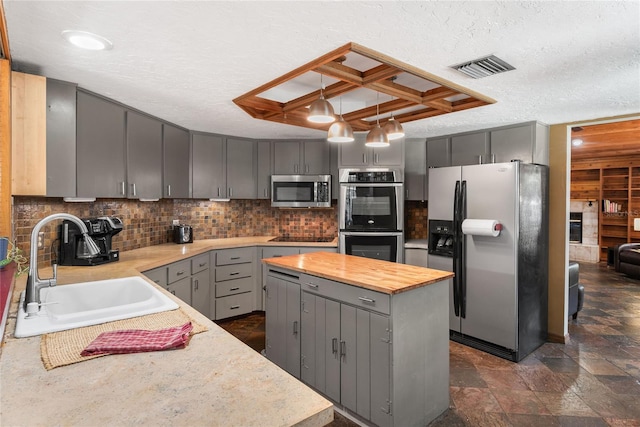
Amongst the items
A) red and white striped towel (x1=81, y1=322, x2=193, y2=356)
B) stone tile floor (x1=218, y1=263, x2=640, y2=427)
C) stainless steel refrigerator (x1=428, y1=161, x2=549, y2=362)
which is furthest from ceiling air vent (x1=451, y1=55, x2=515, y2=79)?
stone tile floor (x1=218, y1=263, x2=640, y2=427)

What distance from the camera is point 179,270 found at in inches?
132

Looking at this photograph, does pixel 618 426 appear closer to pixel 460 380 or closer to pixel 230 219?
pixel 460 380

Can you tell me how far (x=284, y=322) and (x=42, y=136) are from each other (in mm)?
2067

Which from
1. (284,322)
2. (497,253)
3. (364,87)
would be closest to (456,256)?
(497,253)

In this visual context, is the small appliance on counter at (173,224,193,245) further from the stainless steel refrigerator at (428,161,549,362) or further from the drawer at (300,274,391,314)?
the stainless steel refrigerator at (428,161,549,362)

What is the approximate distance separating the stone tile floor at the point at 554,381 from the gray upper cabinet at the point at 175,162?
5.30 feet

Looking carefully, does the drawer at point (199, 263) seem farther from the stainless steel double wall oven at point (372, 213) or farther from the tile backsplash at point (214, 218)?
the stainless steel double wall oven at point (372, 213)

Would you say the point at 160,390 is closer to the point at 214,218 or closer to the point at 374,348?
the point at 374,348

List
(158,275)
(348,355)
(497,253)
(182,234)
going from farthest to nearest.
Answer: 1. (182,234)
2. (497,253)
3. (158,275)
4. (348,355)

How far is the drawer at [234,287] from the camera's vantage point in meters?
4.06

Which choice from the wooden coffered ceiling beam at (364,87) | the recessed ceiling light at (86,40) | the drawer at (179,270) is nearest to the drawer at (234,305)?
the drawer at (179,270)

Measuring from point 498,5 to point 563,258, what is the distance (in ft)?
9.64

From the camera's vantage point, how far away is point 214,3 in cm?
151

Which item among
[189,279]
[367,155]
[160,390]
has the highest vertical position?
[367,155]
